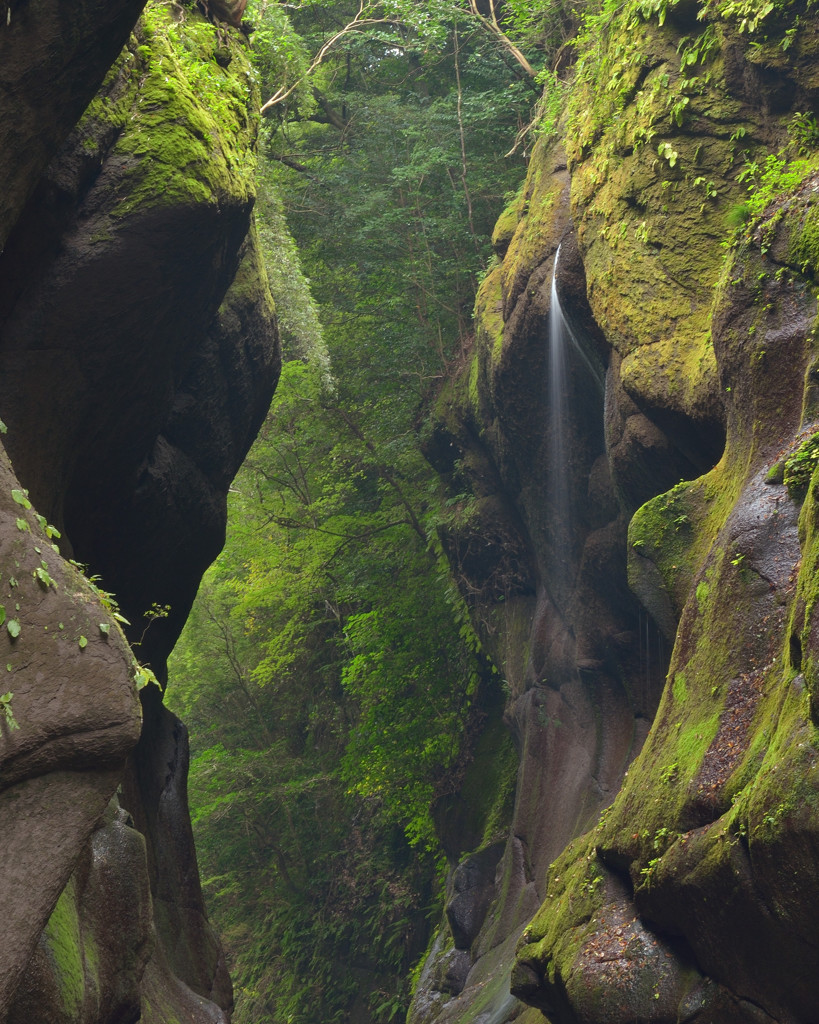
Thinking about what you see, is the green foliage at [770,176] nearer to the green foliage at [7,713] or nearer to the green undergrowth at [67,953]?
the green foliage at [7,713]

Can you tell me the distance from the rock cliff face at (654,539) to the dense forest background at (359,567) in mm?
1912

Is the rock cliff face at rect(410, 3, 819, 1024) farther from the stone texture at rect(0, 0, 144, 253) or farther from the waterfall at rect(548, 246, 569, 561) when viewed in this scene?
the stone texture at rect(0, 0, 144, 253)

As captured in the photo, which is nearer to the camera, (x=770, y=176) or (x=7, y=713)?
(x=7, y=713)

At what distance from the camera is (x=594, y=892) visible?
6973 millimetres

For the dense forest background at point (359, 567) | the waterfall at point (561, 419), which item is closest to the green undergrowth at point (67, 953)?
the waterfall at point (561, 419)

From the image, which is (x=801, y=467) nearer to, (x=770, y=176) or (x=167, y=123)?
(x=770, y=176)

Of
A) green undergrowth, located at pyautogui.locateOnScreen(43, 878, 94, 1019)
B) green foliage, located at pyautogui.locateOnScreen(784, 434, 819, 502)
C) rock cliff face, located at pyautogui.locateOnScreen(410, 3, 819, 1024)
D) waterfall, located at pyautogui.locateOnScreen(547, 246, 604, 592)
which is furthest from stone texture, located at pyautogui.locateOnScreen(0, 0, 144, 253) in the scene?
waterfall, located at pyautogui.locateOnScreen(547, 246, 604, 592)

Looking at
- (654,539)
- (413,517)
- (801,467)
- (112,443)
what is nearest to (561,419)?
(654,539)

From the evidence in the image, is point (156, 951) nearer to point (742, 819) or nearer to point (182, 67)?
point (742, 819)

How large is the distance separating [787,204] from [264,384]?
24.4 ft

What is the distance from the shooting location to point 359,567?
18.9m

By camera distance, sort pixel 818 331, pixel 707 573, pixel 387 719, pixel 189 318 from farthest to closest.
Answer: pixel 387 719 → pixel 189 318 → pixel 707 573 → pixel 818 331

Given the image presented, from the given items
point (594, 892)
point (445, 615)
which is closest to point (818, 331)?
point (594, 892)

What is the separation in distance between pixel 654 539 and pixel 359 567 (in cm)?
1144
